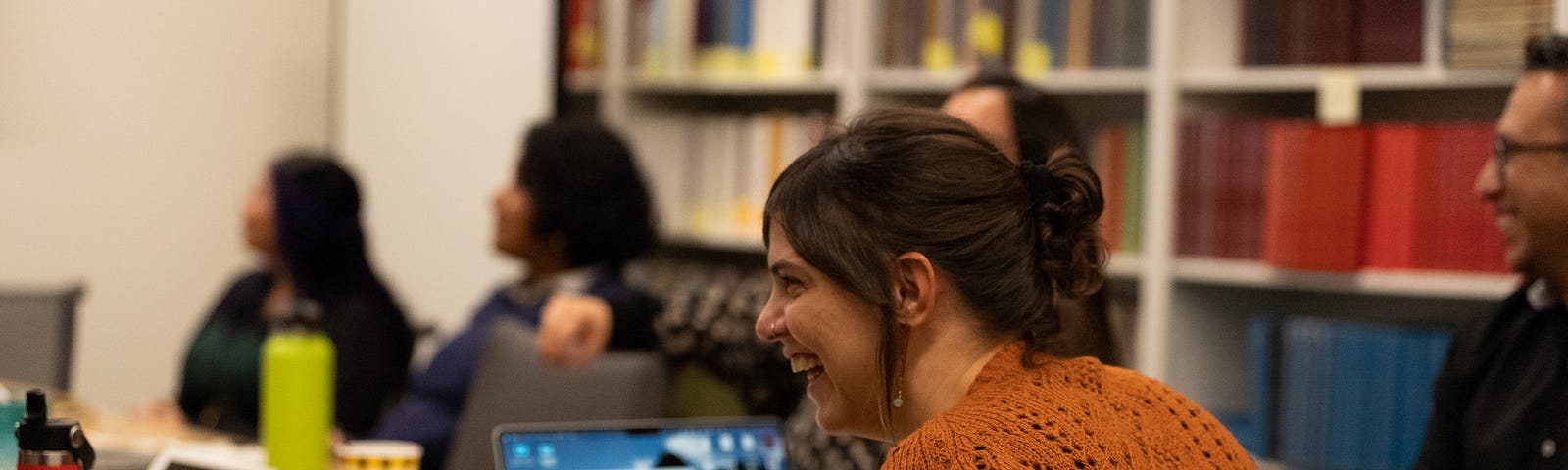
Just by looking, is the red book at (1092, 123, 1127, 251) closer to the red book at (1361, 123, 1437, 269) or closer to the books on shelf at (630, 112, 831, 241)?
the red book at (1361, 123, 1437, 269)

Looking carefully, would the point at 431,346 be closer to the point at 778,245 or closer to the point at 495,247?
the point at 495,247

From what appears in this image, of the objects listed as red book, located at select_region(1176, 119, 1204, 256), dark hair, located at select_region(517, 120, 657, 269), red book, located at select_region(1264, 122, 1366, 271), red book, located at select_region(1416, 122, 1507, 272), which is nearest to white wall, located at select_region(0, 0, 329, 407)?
dark hair, located at select_region(517, 120, 657, 269)

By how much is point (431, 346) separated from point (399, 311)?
103cm

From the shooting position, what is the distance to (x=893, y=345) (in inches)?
48.1

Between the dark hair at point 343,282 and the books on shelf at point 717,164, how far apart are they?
26.6 inches

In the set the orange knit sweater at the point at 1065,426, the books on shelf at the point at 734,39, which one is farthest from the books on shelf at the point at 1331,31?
the orange knit sweater at the point at 1065,426

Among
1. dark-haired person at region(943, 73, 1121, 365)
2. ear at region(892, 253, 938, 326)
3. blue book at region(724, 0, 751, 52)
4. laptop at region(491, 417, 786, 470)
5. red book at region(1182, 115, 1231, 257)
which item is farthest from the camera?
blue book at region(724, 0, 751, 52)

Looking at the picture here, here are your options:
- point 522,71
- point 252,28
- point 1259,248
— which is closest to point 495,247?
point 522,71

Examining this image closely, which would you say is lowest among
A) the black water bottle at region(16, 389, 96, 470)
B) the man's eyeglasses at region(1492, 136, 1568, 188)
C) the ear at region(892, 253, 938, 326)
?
the black water bottle at region(16, 389, 96, 470)

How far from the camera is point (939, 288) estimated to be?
1.21 m

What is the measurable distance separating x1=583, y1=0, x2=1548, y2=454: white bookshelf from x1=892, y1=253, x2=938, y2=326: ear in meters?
1.56

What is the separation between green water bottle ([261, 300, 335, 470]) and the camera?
5.15 feet

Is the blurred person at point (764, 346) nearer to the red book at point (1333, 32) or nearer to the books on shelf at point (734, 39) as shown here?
the red book at point (1333, 32)

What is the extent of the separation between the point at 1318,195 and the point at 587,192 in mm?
1252
